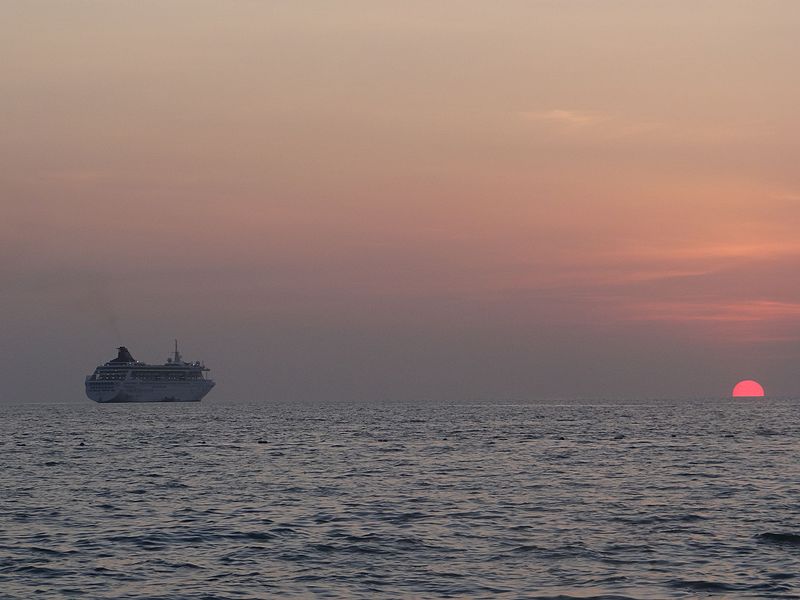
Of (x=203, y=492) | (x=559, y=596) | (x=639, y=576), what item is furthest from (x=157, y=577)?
(x=203, y=492)

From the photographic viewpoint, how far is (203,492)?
50.7m

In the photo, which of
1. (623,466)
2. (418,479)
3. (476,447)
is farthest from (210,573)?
(476,447)

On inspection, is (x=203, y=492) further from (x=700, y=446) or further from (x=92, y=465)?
(x=700, y=446)

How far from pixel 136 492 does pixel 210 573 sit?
2230cm

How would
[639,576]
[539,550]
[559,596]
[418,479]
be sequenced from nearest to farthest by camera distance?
1. [559,596]
2. [639,576]
3. [539,550]
4. [418,479]

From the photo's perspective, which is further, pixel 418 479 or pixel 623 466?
pixel 623 466

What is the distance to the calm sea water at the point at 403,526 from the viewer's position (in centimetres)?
2802

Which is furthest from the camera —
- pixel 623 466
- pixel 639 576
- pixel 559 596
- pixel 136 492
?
pixel 623 466

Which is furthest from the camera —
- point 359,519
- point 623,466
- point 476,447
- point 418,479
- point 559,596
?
point 476,447

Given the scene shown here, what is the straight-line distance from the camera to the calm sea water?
91.9 ft

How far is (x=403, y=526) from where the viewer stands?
125ft

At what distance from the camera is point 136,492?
166 feet

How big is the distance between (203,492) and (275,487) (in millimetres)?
3867

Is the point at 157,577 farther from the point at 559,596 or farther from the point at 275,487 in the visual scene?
the point at 275,487
